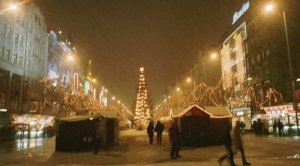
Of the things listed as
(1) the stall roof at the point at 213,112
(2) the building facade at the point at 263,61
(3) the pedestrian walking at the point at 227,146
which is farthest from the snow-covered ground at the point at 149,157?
(2) the building facade at the point at 263,61

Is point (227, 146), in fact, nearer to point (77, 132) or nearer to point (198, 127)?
point (198, 127)

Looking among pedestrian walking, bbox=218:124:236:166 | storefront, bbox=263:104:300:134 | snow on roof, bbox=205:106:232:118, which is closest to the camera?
pedestrian walking, bbox=218:124:236:166

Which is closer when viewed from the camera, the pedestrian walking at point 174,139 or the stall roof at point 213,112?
the pedestrian walking at point 174,139

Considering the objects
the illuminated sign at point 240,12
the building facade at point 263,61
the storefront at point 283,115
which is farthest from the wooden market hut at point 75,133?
the illuminated sign at point 240,12

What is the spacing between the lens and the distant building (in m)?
50.9

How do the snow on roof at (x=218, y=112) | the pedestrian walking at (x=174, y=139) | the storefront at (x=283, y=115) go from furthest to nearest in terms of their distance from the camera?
the storefront at (x=283, y=115) < the snow on roof at (x=218, y=112) < the pedestrian walking at (x=174, y=139)


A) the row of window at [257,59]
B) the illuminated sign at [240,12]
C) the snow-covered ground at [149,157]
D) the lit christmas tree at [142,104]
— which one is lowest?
the snow-covered ground at [149,157]

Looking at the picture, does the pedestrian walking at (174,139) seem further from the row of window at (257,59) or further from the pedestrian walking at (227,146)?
the row of window at (257,59)

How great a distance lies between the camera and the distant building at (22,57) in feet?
167

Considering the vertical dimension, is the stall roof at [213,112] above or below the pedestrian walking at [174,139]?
above

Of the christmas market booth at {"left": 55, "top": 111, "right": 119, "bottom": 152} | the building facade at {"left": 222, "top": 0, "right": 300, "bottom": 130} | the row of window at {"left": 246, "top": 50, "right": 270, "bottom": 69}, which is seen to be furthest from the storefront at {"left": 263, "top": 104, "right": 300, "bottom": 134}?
the christmas market booth at {"left": 55, "top": 111, "right": 119, "bottom": 152}

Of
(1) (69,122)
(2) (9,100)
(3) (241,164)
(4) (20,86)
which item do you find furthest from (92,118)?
(4) (20,86)

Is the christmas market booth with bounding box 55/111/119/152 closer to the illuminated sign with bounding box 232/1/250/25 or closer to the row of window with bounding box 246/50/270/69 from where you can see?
the row of window with bounding box 246/50/270/69

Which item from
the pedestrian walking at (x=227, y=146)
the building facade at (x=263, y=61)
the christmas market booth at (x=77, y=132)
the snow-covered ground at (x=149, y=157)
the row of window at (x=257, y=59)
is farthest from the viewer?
the row of window at (x=257, y=59)
